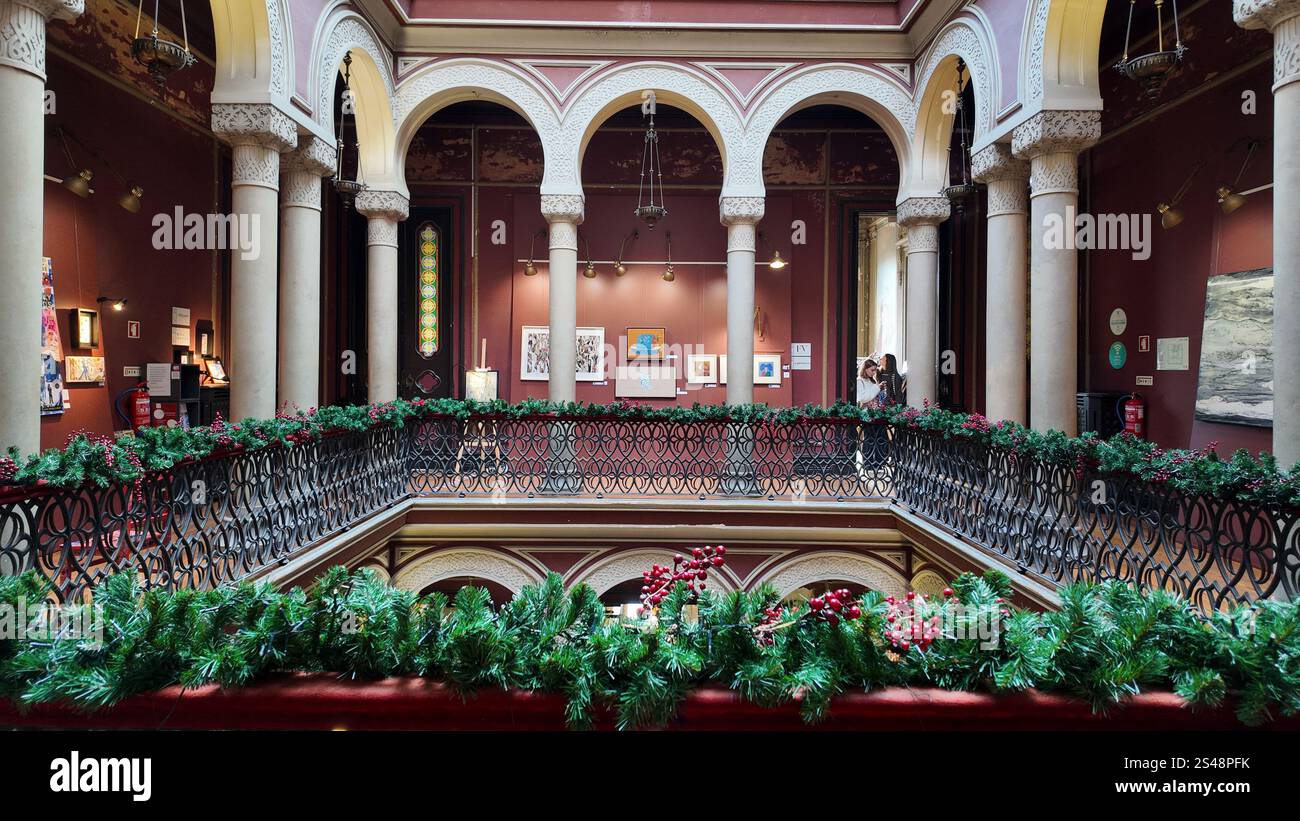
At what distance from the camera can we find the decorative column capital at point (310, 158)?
8266mm

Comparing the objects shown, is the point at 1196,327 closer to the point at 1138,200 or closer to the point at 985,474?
the point at 1138,200

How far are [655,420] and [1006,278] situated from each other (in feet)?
14.4

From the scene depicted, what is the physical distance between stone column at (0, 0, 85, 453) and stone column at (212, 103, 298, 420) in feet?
8.65

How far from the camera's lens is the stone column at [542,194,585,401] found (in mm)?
10508

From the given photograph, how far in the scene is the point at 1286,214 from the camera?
4.89 m

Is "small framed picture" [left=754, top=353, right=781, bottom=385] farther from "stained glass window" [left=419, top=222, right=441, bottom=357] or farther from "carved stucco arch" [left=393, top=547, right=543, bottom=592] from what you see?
"carved stucco arch" [left=393, top=547, right=543, bottom=592]

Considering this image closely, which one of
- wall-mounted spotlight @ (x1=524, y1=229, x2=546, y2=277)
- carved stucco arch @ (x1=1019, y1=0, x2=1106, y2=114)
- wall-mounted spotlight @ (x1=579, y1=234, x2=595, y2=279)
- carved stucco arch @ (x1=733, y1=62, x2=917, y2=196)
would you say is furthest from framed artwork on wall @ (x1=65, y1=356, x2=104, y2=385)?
carved stucco arch @ (x1=1019, y1=0, x2=1106, y2=114)

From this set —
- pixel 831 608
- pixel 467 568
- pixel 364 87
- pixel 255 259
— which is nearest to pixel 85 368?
pixel 255 259

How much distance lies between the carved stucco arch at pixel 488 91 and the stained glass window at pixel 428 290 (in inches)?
115

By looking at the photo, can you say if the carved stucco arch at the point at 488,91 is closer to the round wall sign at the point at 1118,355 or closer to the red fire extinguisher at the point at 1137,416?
the round wall sign at the point at 1118,355
